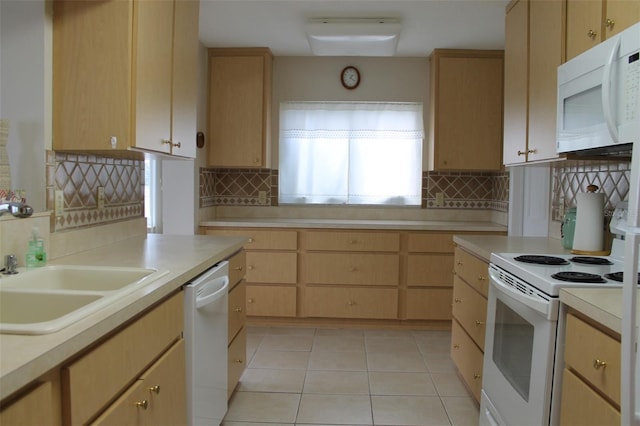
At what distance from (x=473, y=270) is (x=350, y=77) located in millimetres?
2389

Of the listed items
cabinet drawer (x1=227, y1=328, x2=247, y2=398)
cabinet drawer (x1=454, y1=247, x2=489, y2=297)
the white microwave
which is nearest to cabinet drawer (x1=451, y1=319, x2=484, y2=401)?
cabinet drawer (x1=454, y1=247, x2=489, y2=297)

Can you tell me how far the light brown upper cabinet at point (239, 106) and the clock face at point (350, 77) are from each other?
26.9 inches

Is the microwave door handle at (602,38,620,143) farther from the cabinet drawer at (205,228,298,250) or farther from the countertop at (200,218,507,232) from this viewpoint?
the cabinet drawer at (205,228,298,250)

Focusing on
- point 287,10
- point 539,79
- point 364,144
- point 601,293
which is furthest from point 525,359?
point 364,144

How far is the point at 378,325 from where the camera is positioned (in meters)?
3.97

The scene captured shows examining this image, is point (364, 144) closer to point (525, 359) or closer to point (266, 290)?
point (266, 290)

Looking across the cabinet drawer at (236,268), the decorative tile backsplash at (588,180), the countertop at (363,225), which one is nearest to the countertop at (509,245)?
the decorative tile backsplash at (588,180)

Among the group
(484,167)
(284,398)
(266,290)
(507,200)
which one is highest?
(484,167)

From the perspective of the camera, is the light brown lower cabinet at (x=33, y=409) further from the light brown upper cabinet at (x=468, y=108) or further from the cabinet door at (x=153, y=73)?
the light brown upper cabinet at (x=468, y=108)

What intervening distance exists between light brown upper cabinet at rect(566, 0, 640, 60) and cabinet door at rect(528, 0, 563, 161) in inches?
3.2

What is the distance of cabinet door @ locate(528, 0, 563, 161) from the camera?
7.27ft

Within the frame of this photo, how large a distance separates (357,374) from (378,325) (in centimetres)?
98

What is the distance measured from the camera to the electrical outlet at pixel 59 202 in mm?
1938

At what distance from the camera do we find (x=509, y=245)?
250 centimetres
